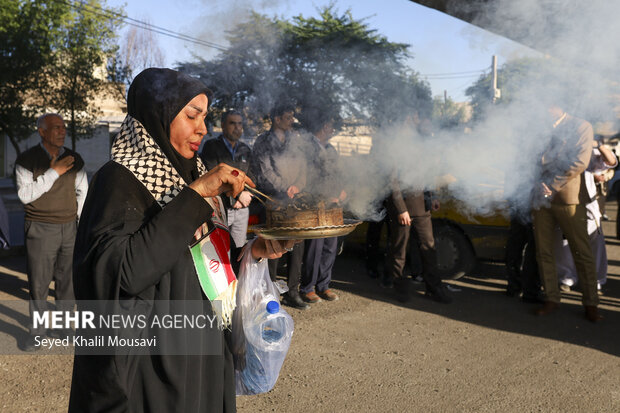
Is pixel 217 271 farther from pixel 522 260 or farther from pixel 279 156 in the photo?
pixel 522 260


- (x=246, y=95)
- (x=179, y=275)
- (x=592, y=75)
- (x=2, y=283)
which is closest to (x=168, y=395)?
(x=179, y=275)

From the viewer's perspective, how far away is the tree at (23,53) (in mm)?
12711

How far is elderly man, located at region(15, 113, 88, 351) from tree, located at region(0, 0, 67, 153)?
956 centimetres

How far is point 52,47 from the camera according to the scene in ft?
44.1

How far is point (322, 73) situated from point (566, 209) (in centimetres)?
296

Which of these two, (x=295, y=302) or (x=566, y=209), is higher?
(x=566, y=209)

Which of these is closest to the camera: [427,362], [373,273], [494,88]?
[494,88]

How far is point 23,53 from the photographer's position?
12.8 meters

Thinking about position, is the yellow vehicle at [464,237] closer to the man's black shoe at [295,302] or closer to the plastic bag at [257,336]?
the man's black shoe at [295,302]

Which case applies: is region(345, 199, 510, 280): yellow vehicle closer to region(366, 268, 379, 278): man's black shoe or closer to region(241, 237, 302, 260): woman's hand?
region(366, 268, 379, 278): man's black shoe

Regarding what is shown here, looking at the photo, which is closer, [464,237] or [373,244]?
[464,237]

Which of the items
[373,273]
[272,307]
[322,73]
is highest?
[322,73]

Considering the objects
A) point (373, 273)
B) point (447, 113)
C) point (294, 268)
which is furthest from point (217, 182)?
point (373, 273)

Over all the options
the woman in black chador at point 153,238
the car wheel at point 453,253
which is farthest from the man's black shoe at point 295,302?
the woman in black chador at point 153,238
